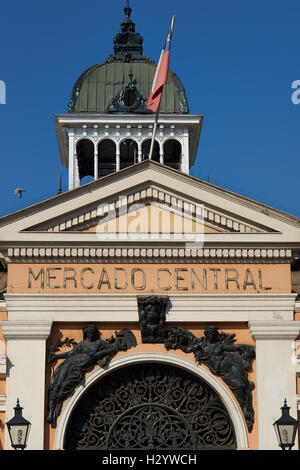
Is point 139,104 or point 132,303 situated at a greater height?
point 139,104

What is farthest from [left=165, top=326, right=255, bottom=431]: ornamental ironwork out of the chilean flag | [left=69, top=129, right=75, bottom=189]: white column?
[left=69, top=129, right=75, bottom=189]: white column

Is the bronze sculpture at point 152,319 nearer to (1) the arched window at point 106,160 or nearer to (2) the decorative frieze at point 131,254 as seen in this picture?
(2) the decorative frieze at point 131,254

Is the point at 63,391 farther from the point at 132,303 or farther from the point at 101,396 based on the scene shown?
the point at 132,303

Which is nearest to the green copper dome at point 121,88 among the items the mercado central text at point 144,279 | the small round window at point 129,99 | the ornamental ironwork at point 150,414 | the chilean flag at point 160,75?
the small round window at point 129,99

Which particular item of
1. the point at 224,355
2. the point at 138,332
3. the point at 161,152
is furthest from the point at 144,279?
the point at 161,152

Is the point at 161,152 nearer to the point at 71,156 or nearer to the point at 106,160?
the point at 106,160

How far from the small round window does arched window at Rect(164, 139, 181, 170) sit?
1.85 metres

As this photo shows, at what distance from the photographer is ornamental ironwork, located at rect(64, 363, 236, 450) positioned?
2706 centimetres

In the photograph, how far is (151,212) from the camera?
28.2 metres

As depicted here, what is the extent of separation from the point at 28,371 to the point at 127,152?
14.8 m

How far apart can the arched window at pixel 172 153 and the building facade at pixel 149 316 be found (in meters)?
12.0

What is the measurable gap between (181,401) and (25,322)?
13.8ft

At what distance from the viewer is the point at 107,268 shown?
2786 cm
